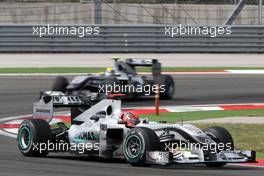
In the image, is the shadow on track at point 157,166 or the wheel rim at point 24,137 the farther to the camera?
the wheel rim at point 24,137

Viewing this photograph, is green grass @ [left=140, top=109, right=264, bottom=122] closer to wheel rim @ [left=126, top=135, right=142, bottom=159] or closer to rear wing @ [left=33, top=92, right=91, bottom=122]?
rear wing @ [left=33, top=92, right=91, bottom=122]

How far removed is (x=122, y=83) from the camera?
2394cm

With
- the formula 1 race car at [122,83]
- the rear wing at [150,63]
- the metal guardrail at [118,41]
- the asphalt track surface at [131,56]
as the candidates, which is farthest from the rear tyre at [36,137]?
the metal guardrail at [118,41]

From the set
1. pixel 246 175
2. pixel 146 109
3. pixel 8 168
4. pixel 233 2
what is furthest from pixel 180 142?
pixel 233 2

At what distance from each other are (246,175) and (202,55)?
952 inches

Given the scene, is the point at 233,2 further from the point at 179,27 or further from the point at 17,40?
the point at 17,40

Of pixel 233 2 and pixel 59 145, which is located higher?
pixel 233 2

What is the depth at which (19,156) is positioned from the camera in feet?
47.5

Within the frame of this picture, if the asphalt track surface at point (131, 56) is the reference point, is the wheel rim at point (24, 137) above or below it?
below

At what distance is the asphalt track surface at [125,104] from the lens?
1270 cm

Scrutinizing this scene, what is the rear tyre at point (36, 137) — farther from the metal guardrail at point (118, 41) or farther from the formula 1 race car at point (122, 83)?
the metal guardrail at point (118, 41)

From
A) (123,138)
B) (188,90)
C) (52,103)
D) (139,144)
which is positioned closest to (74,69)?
(188,90)

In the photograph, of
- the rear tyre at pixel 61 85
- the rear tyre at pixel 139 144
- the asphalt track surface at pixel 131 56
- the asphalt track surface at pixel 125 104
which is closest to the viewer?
the asphalt track surface at pixel 125 104

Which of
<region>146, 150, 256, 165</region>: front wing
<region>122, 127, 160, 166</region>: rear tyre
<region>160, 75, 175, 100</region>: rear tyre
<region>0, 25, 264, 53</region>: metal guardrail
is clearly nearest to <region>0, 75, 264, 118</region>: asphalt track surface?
<region>160, 75, 175, 100</region>: rear tyre
